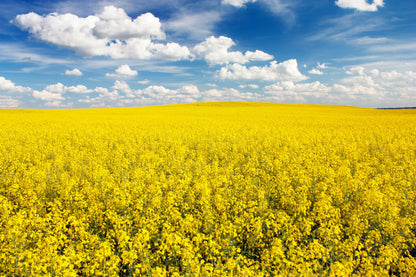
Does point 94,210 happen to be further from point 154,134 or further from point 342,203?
point 154,134

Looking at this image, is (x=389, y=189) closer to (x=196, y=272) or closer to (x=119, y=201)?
(x=196, y=272)

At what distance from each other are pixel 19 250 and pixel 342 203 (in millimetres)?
7283

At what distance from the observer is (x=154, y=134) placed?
16625 millimetres

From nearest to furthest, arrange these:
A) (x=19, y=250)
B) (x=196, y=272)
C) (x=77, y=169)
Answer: (x=196, y=272), (x=19, y=250), (x=77, y=169)

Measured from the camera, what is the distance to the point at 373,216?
5164 mm

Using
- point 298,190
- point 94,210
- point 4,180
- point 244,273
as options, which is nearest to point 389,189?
point 298,190

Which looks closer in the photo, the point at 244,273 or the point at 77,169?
the point at 244,273

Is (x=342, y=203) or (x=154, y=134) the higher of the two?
(x=154, y=134)

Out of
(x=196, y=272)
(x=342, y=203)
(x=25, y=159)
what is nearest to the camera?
(x=196, y=272)

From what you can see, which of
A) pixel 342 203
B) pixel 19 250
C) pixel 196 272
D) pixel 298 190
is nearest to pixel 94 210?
pixel 19 250

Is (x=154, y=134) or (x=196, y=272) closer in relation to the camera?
(x=196, y=272)

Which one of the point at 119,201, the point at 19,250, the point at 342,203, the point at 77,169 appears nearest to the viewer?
the point at 19,250

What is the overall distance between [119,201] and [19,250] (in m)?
2.08

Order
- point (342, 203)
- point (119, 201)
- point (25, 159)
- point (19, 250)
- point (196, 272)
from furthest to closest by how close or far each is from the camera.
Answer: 1. point (25, 159)
2. point (342, 203)
3. point (119, 201)
4. point (19, 250)
5. point (196, 272)
